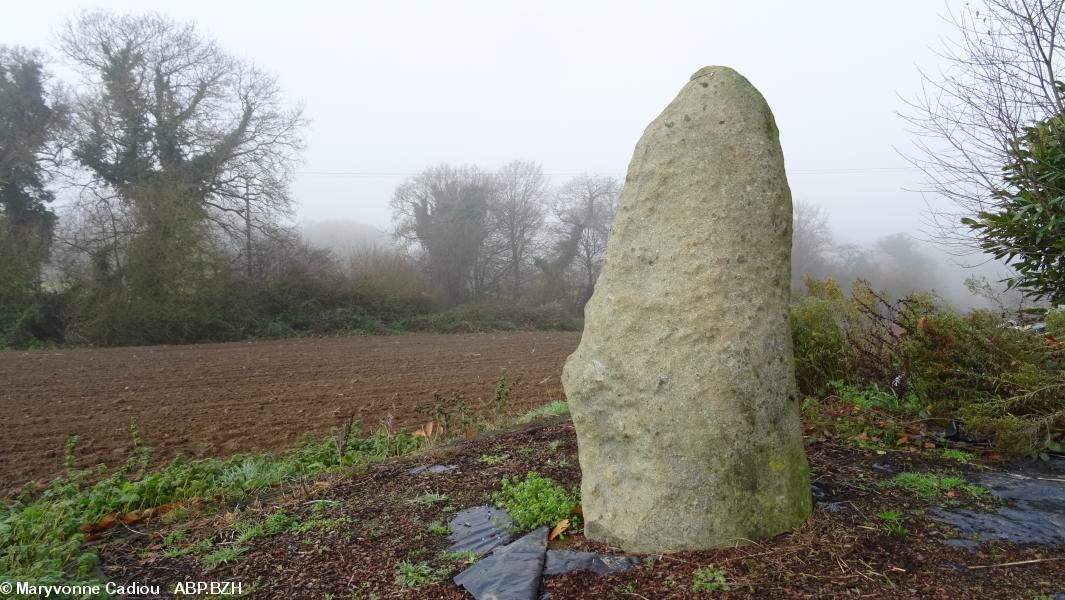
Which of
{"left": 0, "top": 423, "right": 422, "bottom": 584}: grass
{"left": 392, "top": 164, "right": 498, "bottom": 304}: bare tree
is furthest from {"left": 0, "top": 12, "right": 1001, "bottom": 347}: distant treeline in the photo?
{"left": 0, "top": 423, "right": 422, "bottom": 584}: grass

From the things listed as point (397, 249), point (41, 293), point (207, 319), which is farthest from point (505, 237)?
point (41, 293)

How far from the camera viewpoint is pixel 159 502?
16.8 feet

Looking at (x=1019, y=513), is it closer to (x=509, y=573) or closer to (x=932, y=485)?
(x=932, y=485)

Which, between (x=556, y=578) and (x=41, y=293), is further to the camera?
(x=41, y=293)

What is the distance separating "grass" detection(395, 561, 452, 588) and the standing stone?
34.5 inches

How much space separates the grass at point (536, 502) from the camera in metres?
3.67

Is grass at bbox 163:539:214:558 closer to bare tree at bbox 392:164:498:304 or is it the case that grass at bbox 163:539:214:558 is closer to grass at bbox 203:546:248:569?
grass at bbox 203:546:248:569

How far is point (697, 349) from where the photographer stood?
323cm

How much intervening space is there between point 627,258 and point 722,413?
103cm

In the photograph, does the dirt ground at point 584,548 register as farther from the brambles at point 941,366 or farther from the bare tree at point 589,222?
the bare tree at point 589,222

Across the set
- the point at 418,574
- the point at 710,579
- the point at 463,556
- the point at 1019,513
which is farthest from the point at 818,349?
the point at 418,574

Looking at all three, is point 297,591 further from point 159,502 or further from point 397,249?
point 397,249

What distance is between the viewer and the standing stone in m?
3.16

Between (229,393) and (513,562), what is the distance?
10.2 m
